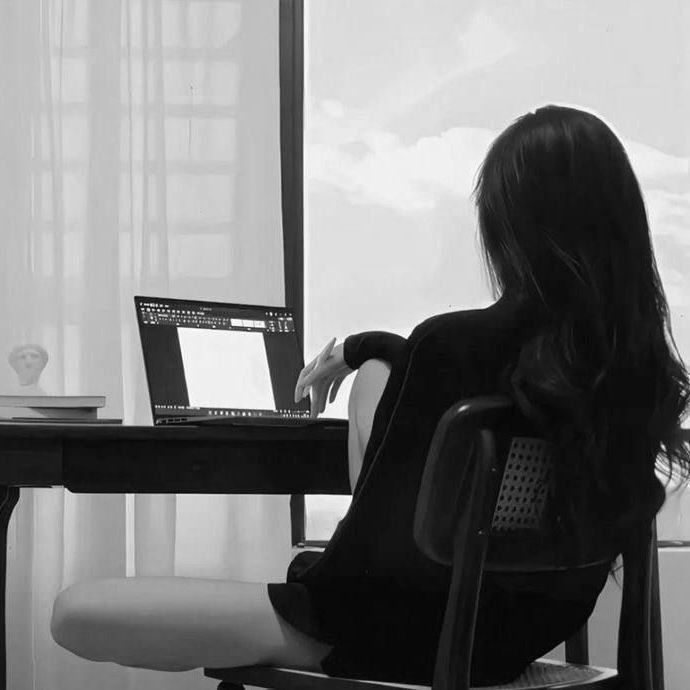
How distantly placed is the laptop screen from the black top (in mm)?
944

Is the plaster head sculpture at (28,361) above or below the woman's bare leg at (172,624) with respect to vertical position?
above

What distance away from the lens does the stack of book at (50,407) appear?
1.91 m

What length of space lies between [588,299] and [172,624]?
547 mm

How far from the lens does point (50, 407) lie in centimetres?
194

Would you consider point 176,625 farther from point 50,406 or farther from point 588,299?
point 50,406

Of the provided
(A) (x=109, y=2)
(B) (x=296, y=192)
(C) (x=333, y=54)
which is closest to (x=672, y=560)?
(B) (x=296, y=192)

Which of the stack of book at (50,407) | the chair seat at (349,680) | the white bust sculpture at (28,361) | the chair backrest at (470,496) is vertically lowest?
the chair seat at (349,680)

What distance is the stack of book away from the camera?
191 cm

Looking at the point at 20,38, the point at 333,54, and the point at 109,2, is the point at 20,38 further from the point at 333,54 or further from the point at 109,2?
the point at 333,54

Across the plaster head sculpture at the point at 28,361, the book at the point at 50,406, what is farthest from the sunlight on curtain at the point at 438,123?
the book at the point at 50,406

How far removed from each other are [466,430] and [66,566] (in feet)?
5.98

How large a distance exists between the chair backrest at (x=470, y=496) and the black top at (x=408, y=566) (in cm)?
4

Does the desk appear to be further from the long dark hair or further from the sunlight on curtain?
the sunlight on curtain

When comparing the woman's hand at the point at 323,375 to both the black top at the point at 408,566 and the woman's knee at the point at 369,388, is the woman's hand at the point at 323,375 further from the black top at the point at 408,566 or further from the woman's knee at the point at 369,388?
the black top at the point at 408,566
